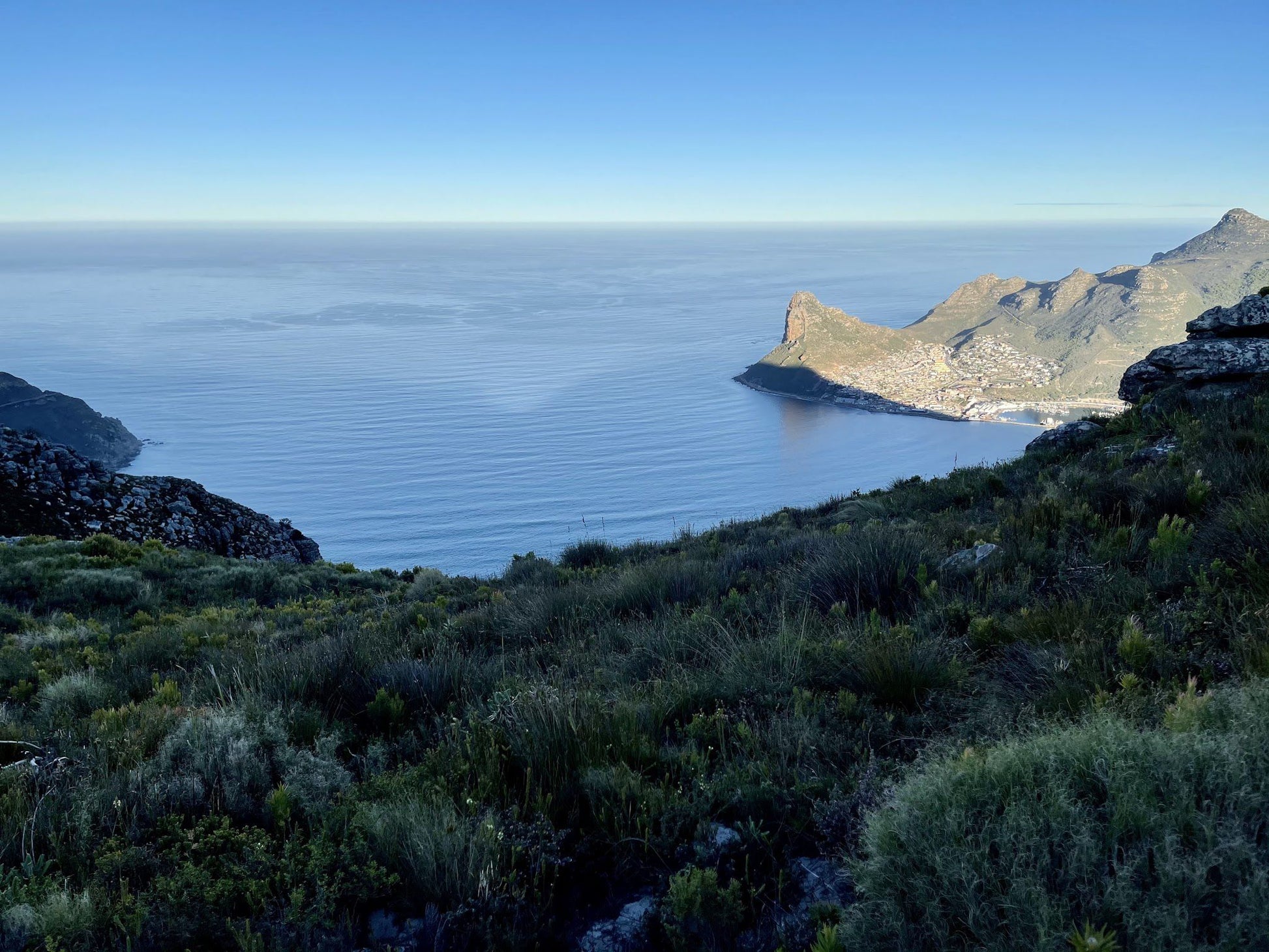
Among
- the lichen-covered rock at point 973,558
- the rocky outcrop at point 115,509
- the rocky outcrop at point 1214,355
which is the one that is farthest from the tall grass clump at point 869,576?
the rocky outcrop at point 115,509

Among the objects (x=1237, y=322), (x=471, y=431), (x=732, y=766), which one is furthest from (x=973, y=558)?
(x=471, y=431)

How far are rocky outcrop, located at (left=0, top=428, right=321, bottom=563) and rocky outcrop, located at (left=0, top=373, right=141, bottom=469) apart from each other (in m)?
57.9

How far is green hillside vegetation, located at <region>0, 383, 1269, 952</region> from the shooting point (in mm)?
1920

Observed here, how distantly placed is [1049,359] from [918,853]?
163 metres

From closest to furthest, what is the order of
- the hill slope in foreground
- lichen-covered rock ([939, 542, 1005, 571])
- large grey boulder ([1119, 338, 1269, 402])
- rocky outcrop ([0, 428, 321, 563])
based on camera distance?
lichen-covered rock ([939, 542, 1005, 571]) → large grey boulder ([1119, 338, 1269, 402]) → rocky outcrop ([0, 428, 321, 563]) → the hill slope in foreground

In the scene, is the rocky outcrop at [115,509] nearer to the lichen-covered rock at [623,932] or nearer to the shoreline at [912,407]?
the lichen-covered rock at [623,932]

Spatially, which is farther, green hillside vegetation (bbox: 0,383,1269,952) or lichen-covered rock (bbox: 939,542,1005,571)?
lichen-covered rock (bbox: 939,542,1005,571)

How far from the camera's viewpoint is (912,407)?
109m

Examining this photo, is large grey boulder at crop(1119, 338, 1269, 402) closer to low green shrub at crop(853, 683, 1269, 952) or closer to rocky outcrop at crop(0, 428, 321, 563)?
low green shrub at crop(853, 683, 1269, 952)

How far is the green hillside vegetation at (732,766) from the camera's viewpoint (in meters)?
1.92

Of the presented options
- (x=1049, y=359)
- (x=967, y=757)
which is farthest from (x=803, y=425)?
(x=967, y=757)

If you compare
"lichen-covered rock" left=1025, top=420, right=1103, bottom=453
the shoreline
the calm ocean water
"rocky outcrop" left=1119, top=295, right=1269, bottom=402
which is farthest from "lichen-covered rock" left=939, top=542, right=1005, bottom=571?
the shoreline

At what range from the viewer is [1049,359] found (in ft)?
461

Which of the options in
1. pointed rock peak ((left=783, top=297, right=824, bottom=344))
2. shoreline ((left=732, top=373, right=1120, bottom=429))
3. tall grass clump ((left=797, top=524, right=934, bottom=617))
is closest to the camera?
tall grass clump ((left=797, top=524, right=934, bottom=617))
